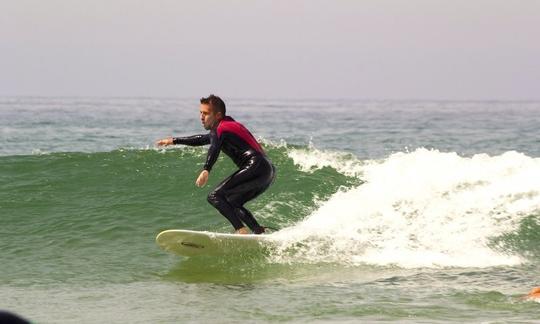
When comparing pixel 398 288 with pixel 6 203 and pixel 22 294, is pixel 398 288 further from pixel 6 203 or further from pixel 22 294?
pixel 6 203

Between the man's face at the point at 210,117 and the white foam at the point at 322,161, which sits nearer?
the man's face at the point at 210,117

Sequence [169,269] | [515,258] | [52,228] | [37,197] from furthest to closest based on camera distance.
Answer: [37,197] → [52,228] → [515,258] → [169,269]

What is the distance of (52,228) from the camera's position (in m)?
11.7

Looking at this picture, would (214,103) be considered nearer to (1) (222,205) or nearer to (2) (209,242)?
(1) (222,205)

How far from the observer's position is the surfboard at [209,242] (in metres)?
9.16

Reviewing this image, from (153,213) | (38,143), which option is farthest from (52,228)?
(38,143)

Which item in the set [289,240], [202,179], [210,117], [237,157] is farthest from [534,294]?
[210,117]

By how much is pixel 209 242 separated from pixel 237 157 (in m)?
1.03

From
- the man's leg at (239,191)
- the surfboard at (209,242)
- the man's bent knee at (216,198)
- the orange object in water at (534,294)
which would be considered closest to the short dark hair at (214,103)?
the man's leg at (239,191)

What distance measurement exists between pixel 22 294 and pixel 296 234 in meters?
3.25

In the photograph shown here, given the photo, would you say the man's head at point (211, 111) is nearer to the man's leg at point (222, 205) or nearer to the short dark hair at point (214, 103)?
the short dark hair at point (214, 103)

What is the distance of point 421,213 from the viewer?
1234 centimetres

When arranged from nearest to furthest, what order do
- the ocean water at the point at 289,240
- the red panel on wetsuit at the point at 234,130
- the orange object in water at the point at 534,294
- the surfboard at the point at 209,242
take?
the orange object in water at the point at 534,294, the ocean water at the point at 289,240, the red panel on wetsuit at the point at 234,130, the surfboard at the point at 209,242

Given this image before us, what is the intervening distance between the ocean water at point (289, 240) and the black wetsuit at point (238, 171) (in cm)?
68
